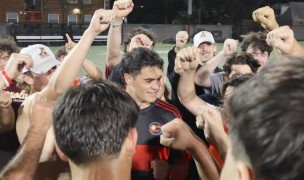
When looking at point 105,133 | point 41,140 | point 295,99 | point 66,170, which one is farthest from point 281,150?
point 66,170

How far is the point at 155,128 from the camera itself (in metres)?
3.16

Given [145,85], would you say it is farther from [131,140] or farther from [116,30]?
[131,140]

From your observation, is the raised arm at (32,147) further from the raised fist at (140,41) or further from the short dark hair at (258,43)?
the short dark hair at (258,43)

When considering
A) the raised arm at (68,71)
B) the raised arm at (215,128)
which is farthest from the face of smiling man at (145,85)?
the raised arm at (215,128)

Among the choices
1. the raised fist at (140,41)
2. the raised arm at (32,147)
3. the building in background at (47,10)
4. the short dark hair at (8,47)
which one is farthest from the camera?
the building in background at (47,10)

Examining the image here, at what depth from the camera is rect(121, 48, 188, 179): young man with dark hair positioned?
9.79ft

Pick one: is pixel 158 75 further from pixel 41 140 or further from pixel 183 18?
pixel 183 18

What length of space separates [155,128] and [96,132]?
1.49m

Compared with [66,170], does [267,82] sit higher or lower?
higher

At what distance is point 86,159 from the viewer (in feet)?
5.48

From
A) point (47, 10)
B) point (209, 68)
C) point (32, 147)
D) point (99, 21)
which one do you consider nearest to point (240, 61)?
point (209, 68)

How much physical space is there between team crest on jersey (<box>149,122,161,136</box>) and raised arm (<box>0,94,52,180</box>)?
1.11 meters

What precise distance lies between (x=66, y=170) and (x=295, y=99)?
62.9 inches

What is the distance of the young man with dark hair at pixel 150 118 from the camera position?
117 inches
